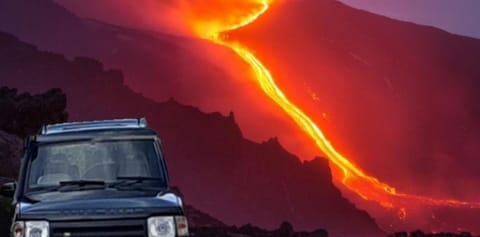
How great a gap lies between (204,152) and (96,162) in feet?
602

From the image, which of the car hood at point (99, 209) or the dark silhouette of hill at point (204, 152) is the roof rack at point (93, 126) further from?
the dark silhouette of hill at point (204, 152)

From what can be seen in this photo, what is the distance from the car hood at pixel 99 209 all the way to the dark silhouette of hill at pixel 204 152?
162 metres

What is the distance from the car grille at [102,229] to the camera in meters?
8.61

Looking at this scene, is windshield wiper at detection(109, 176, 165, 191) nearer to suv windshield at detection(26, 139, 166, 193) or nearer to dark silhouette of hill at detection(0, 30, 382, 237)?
suv windshield at detection(26, 139, 166, 193)

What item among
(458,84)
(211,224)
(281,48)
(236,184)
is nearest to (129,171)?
(211,224)

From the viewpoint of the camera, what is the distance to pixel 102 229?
8695 mm

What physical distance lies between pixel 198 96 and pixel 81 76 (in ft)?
102

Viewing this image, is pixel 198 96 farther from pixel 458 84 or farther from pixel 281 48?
pixel 458 84

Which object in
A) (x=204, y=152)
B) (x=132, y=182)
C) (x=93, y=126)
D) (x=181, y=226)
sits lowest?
(x=181, y=226)

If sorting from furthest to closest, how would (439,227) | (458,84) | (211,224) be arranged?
1. (458,84)
2. (439,227)
3. (211,224)

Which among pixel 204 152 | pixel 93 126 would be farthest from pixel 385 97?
pixel 93 126

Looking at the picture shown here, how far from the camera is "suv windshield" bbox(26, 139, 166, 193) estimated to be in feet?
33.0

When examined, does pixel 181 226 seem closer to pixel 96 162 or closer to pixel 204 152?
pixel 96 162

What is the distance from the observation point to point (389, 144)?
190625 mm
